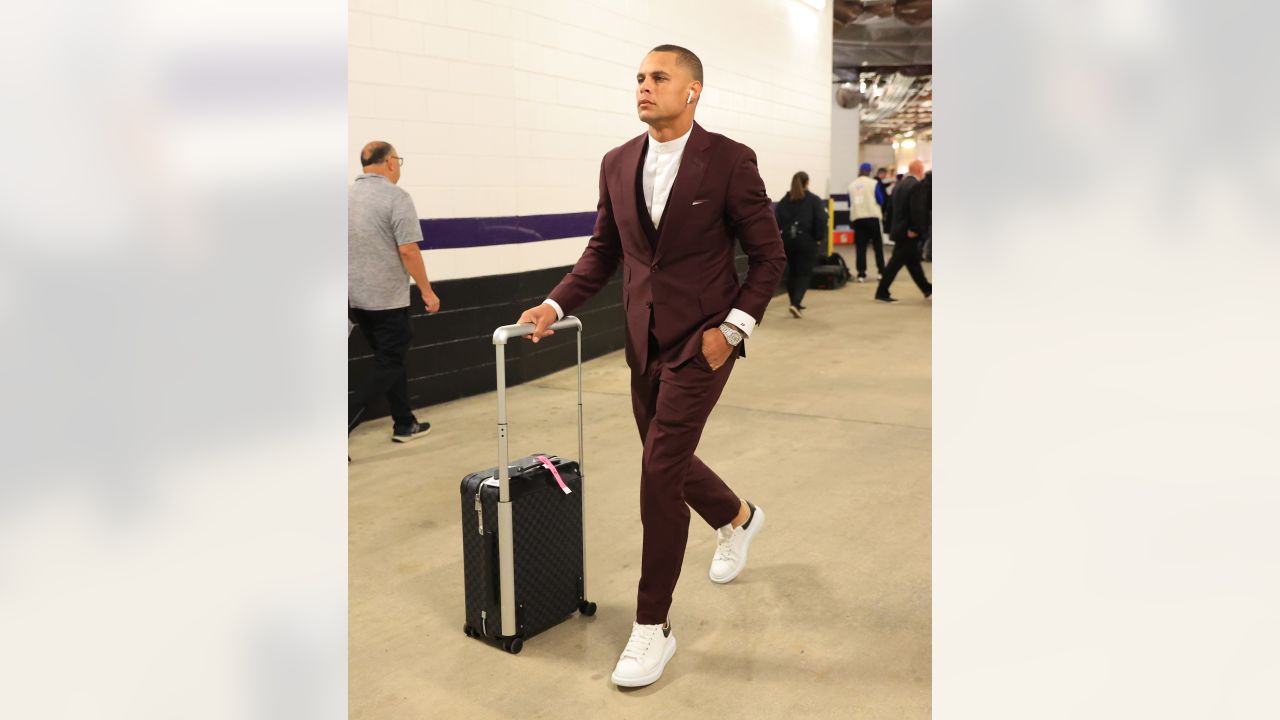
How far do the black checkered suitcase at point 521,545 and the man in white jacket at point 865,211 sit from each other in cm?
971

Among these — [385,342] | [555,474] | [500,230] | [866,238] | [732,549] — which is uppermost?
[866,238]

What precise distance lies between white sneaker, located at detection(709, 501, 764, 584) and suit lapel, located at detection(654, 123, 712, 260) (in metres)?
1.11

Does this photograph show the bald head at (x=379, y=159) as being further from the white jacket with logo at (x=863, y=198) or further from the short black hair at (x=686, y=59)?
the white jacket with logo at (x=863, y=198)

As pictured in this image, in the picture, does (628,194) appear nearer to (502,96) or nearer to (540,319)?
(540,319)

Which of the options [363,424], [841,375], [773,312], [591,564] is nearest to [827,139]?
[773,312]

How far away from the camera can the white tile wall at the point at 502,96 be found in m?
5.40

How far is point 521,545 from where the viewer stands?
9.29ft

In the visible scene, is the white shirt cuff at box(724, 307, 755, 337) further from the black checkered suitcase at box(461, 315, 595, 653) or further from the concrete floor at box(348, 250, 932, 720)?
the concrete floor at box(348, 250, 932, 720)

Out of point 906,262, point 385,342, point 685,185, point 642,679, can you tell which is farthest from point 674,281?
point 906,262

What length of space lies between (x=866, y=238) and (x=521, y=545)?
10795 millimetres

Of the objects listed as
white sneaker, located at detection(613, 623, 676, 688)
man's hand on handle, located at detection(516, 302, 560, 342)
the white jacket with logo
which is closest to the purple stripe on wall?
man's hand on handle, located at detection(516, 302, 560, 342)

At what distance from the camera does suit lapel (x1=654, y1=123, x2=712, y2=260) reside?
8.37ft
